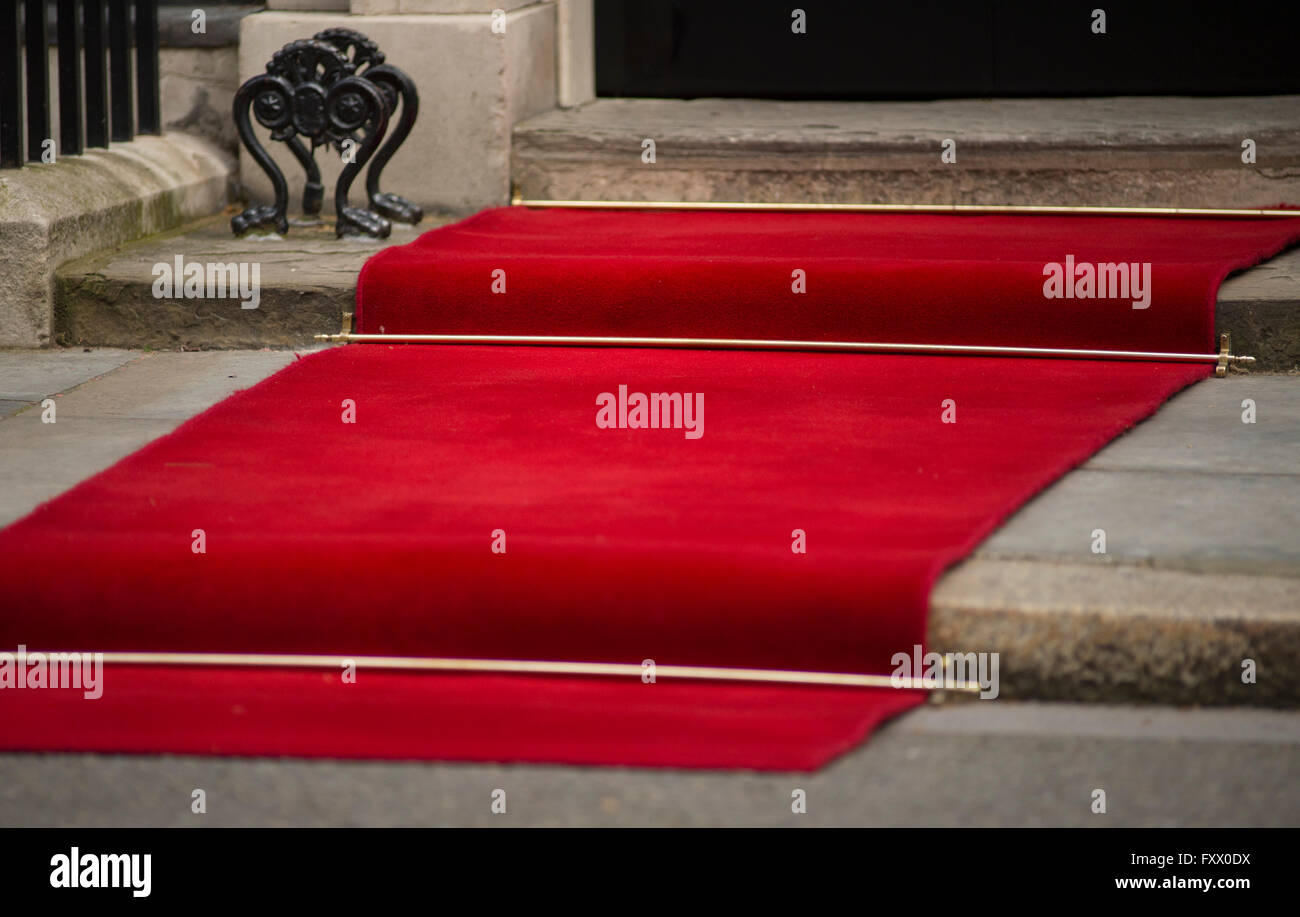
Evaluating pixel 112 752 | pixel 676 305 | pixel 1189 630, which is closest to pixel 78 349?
pixel 676 305

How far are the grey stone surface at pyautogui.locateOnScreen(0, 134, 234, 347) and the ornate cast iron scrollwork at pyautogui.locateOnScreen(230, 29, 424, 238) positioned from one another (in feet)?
0.81

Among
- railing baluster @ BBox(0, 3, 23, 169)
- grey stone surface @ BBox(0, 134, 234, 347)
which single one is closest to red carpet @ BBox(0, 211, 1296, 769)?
grey stone surface @ BBox(0, 134, 234, 347)

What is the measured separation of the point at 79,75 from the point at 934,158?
2.20 metres

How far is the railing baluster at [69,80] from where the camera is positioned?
4363mm

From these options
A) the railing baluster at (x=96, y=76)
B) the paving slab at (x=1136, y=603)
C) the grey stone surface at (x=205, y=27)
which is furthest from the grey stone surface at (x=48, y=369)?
the paving slab at (x=1136, y=603)

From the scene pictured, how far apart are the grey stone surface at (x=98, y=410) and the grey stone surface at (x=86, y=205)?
0.43ft

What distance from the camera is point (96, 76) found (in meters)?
4.51

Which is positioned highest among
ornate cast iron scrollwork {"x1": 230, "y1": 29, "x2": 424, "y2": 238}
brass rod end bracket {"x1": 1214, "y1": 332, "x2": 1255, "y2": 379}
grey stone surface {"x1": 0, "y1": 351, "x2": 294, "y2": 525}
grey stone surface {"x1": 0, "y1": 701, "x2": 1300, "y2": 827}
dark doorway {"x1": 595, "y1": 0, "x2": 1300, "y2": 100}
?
dark doorway {"x1": 595, "y1": 0, "x2": 1300, "y2": 100}

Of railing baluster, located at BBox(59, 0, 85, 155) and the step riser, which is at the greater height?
railing baluster, located at BBox(59, 0, 85, 155)

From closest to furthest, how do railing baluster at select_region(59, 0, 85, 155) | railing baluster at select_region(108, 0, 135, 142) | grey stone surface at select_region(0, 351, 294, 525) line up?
1. grey stone surface at select_region(0, 351, 294, 525)
2. railing baluster at select_region(59, 0, 85, 155)
3. railing baluster at select_region(108, 0, 135, 142)

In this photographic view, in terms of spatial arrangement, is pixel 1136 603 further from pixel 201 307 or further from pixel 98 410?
pixel 201 307

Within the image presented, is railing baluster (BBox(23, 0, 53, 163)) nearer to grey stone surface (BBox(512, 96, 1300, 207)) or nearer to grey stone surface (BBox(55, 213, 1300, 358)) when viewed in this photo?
grey stone surface (BBox(55, 213, 1300, 358))

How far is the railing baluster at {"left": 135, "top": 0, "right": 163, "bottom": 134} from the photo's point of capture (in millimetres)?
4754
